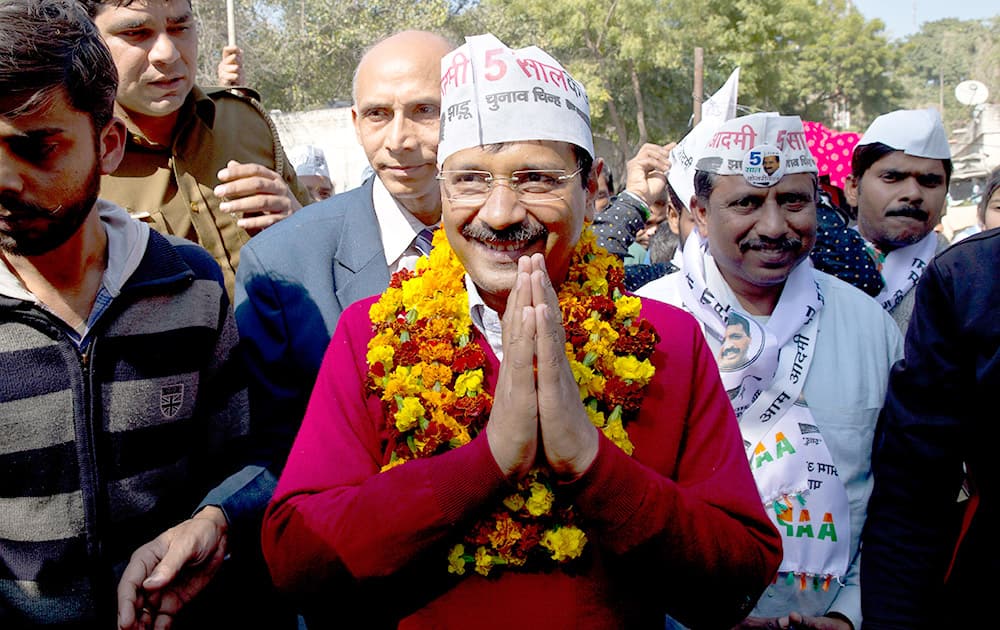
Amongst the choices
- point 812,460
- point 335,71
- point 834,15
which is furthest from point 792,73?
point 812,460

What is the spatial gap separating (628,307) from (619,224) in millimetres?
2171

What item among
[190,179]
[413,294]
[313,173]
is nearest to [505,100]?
[413,294]

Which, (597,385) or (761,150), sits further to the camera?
(761,150)

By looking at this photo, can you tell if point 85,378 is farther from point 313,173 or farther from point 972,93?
point 972,93

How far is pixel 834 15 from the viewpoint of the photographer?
42156 mm

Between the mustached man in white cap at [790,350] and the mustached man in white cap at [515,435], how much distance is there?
881 mm

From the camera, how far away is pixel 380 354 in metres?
2.15

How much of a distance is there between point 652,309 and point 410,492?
903 millimetres

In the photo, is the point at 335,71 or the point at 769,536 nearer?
the point at 769,536

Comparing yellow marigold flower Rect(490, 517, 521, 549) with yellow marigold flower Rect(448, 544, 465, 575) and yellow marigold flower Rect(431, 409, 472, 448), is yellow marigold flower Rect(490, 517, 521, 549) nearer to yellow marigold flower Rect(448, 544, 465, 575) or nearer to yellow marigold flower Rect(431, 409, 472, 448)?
yellow marigold flower Rect(448, 544, 465, 575)

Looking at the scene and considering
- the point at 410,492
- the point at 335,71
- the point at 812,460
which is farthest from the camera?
the point at 335,71

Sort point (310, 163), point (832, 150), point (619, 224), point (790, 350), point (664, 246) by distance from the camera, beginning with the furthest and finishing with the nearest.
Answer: point (310, 163) → point (832, 150) → point (664, 246) → point (619, 224) → point (790, 350)

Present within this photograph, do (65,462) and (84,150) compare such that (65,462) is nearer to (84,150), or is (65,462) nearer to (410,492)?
(84,150)

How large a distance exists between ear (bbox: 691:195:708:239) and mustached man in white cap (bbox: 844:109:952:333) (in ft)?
3.83
